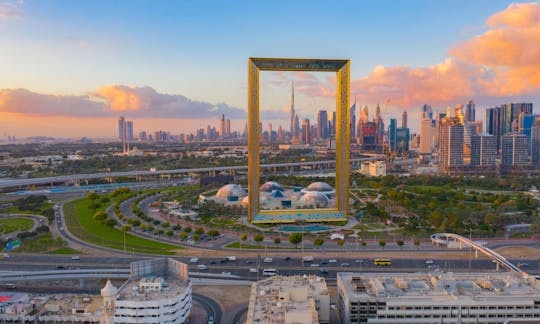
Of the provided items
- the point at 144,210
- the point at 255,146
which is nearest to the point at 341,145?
the point at 255,146

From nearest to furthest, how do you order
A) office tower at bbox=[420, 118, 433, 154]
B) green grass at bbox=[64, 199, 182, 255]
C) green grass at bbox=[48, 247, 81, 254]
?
1. green grass at bbox=[48, 247, 81, 254]
2. green grass at bbox=[64, 199, 182, 255]
3. office tower at bbox=[420, 118, 433, 154]

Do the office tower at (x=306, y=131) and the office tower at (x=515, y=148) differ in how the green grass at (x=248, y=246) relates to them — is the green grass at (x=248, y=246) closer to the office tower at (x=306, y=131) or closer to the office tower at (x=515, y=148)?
the office tower at (x=515, y=148)

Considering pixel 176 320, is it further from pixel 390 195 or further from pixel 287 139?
pixel 287 139

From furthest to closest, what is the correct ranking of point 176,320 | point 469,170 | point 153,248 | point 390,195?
point 469,170 < point 390,195 < point 153,248 < point 176,320

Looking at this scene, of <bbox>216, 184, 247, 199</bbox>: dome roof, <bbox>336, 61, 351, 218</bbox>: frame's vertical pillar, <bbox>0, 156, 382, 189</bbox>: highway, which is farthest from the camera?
<bbox>0, 156, 382, 189</bbox>: highway

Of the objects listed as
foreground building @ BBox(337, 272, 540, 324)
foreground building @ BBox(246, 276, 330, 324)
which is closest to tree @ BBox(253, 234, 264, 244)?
foreground building @ BBox(246, 276, 330, 324)

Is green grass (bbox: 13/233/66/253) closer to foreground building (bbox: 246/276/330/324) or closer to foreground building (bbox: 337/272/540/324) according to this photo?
foreground building (bbox: 246/276/330/324)

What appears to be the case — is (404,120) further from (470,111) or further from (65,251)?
(65,251)
